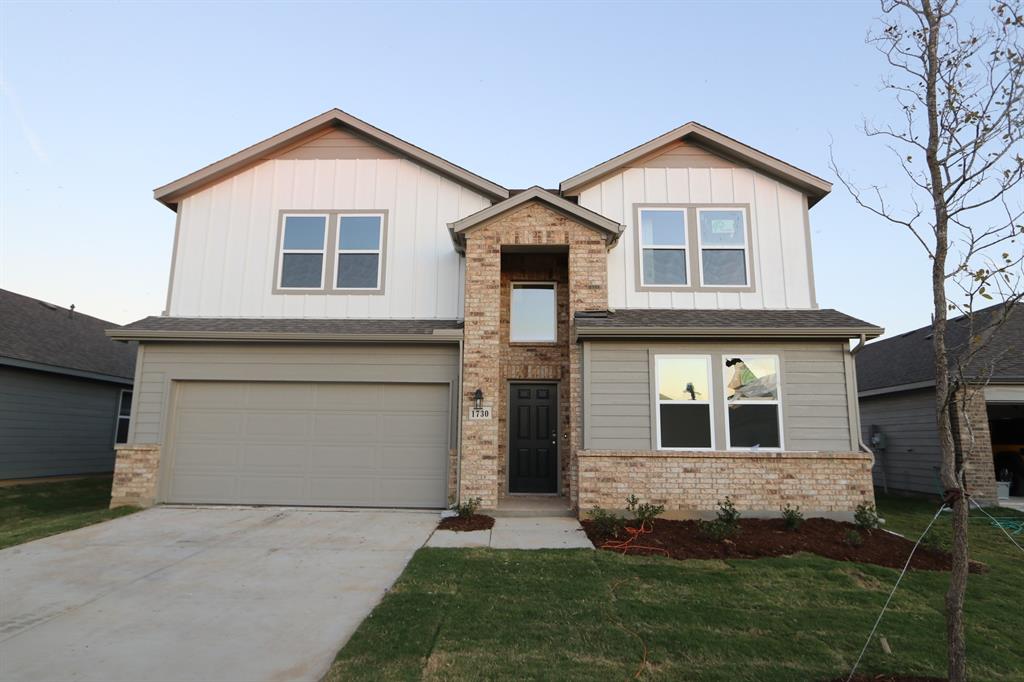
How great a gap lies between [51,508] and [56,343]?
6.23m

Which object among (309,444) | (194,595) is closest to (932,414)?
(309,444)

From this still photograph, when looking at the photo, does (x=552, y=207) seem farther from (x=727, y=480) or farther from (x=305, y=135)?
(x=727, y=480)

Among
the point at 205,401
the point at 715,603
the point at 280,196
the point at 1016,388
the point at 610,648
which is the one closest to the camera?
the point at 610,648

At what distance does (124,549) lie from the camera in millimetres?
7199

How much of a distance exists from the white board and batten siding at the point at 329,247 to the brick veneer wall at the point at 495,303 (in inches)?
34.2

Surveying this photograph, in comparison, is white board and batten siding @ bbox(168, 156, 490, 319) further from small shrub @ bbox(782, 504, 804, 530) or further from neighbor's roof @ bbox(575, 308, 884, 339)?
small shrub @ bbox(782, 504, 804, 530)

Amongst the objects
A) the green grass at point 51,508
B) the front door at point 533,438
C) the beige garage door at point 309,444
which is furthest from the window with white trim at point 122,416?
the front door at point 533,438

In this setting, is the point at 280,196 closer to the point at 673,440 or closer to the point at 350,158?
the point at 350,158

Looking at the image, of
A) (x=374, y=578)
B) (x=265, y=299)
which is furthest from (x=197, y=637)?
(x=265, y=299)

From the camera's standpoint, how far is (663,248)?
10.8 metres

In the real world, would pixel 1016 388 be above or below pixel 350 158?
below

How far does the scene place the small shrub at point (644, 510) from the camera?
845cm

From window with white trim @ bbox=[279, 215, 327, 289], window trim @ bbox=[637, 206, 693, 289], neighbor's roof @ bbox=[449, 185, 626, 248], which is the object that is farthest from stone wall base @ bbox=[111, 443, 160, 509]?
window trim @ bbox=[637, 206, 693, 289]

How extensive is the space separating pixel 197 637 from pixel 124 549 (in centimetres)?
359
